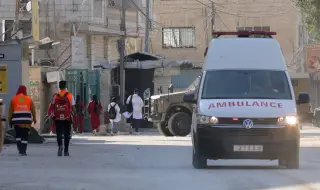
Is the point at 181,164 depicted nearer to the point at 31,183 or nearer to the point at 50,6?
the point at 31,183

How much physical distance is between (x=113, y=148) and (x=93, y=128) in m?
11.4

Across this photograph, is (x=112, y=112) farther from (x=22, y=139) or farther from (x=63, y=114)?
(x=63, y=114)

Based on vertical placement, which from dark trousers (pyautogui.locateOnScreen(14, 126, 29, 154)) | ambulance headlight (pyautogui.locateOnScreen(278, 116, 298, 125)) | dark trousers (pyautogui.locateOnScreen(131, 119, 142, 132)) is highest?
ambulance headlight (pyautogui.locateOnScreen(278, 116, 298, 125))

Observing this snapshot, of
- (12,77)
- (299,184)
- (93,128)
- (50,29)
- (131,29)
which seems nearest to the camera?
(299,184)

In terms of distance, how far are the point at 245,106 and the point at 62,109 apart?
612cm

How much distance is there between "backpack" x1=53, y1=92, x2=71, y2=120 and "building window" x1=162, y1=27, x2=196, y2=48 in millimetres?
40504

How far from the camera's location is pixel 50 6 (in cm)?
4409

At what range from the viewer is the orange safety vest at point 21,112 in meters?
21.7

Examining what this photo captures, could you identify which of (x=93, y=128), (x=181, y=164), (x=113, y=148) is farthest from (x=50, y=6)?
(x=181, y=164)

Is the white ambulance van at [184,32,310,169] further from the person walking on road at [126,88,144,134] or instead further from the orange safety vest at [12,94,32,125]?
the person walking on road at [126,88,144,134]

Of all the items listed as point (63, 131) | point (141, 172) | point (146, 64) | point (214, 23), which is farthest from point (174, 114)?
point (214, 23)

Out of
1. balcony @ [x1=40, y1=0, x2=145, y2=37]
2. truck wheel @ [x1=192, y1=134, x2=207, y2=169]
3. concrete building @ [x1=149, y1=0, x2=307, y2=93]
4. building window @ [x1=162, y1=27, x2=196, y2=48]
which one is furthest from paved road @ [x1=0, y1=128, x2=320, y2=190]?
building window @ [x1=162, y1=27, x2=196, y2=48]

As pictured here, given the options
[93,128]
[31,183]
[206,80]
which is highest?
[206,80]

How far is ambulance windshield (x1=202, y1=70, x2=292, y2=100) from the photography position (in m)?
17.1
